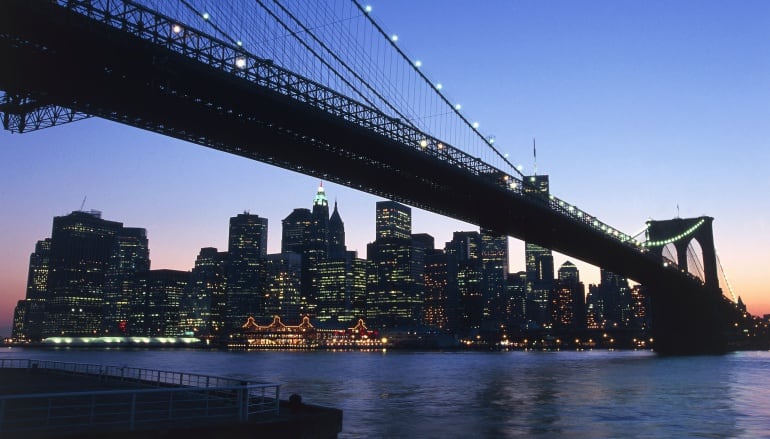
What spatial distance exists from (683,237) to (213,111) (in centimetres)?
8668

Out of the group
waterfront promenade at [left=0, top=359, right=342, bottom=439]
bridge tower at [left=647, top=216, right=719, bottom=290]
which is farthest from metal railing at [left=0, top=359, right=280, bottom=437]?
bridge tower at [left=647, top=216, right=719, bottom=290]

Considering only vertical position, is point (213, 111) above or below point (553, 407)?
above

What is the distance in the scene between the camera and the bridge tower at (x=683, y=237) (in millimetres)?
99875

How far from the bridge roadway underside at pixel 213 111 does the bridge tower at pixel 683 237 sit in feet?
147

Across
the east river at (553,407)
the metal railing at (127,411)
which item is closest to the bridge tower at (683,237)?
the east river at (553,407)

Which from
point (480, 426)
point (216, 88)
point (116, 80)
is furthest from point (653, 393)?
point (116, 80)

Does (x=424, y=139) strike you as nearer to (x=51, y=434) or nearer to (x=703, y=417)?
(x=703, y=417)

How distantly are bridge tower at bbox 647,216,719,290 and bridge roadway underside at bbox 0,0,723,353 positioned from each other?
44758 millimetres

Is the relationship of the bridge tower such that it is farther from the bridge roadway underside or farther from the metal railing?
the metal railing

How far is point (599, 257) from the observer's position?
80.4 m

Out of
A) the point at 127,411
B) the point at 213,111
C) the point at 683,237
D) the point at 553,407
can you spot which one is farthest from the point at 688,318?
the point at 127,411

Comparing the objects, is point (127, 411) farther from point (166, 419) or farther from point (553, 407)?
point (553, 407)

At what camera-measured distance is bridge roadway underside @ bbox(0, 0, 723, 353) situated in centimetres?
2600

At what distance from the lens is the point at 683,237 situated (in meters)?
103
